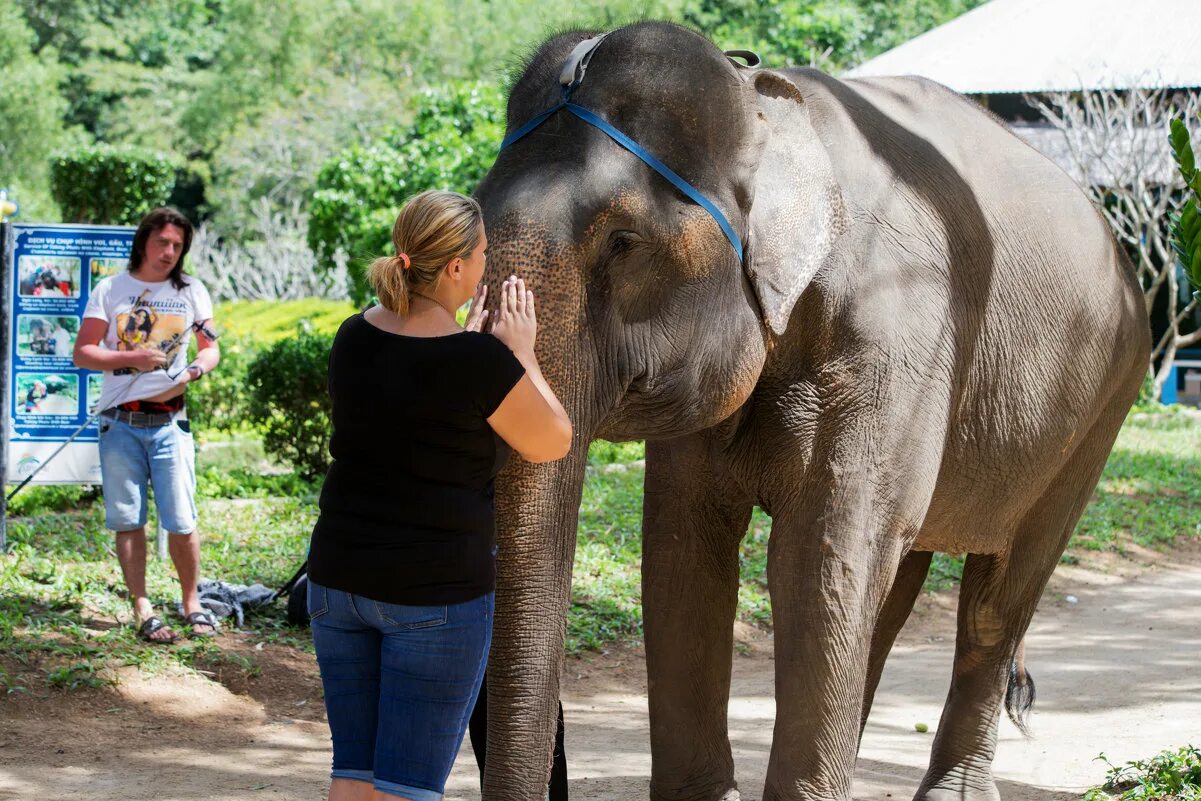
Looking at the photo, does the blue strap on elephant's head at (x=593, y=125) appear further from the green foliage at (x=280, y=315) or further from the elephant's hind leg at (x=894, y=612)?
the green foliage at (x=280, y=315)

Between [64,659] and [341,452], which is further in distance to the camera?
[64,659]

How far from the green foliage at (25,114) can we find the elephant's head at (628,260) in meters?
34.8

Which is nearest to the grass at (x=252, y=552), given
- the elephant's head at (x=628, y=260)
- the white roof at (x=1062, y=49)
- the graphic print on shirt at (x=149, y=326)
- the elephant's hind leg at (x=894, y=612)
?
the graphic print on shirt at (x=149, y=326)

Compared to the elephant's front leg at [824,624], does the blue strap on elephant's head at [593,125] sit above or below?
above

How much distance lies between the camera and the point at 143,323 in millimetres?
6367

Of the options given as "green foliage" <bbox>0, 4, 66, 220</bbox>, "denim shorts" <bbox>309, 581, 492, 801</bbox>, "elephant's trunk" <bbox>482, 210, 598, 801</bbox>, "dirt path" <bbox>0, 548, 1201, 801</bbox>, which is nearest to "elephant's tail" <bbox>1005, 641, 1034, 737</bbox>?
"dirt path" <bbox>0, 548, 1201, 801</bbox>

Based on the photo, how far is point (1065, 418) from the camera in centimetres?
438

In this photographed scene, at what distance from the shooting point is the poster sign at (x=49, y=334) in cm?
782

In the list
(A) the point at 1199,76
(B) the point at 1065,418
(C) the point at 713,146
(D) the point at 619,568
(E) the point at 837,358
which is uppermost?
(A) the point at 1199,76

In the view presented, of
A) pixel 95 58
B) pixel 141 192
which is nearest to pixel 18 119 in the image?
pixel 95 58

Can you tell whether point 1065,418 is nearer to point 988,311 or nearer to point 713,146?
point 988,311

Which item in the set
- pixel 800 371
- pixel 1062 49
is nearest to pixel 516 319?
pixel 800 371

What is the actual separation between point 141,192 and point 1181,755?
527 inches

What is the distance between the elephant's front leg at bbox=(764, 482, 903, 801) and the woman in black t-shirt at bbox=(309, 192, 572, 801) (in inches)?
41.2
